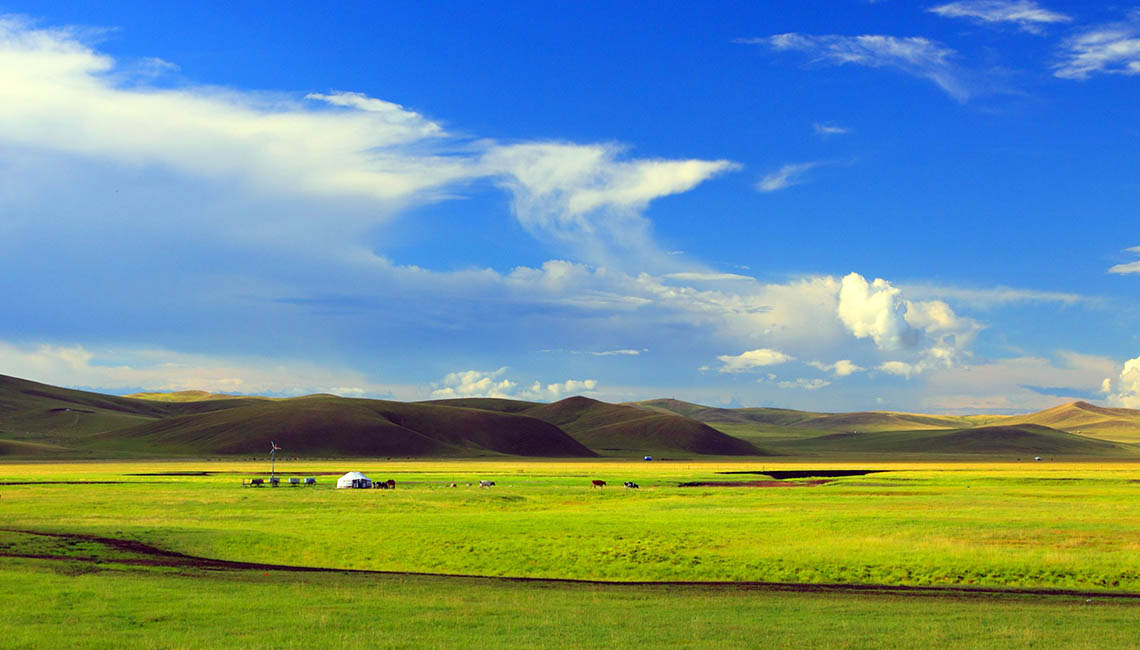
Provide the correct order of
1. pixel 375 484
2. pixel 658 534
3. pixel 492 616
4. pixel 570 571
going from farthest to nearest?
pixel 375 484, pixel 658 534, pixel 570 571, pixel 492 616

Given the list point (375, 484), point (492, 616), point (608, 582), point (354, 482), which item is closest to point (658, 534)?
point (608, 582)

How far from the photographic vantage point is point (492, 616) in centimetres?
2900

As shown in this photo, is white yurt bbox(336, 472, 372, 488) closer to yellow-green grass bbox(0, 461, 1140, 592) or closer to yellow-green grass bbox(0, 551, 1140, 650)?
yellow-green grass bbox(0, 461, 1140, 592)

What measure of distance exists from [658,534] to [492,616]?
23.6 meters

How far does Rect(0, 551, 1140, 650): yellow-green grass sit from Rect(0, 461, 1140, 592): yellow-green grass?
6.74 metres

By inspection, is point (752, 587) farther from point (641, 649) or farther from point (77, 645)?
point (77, 645)

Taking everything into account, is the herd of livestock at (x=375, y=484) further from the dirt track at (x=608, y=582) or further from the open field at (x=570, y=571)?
the dirt track at (x=608, y=582)

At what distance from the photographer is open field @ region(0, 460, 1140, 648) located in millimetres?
26344

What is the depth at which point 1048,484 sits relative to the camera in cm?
11081

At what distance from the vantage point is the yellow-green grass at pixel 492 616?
24984 mm

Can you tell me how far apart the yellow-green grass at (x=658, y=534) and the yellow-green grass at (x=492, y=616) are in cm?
674

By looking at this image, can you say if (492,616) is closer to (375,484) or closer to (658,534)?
(658,534)

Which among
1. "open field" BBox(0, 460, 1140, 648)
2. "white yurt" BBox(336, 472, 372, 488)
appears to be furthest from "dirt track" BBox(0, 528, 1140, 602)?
"white yurt" BBox(336, 472, 372, 488)

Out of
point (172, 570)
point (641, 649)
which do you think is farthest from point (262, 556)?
point (641, 649)
